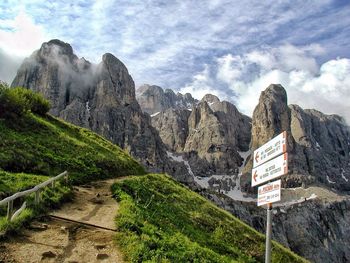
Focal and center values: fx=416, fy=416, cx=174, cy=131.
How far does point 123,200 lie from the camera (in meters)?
22.9

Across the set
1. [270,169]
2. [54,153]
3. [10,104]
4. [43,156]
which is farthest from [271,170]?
[10,104]

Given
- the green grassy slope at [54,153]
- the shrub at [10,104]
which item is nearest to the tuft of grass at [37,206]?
the green grassy slope at [54,153]

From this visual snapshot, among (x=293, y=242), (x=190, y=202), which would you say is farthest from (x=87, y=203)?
(x=293, y=242)

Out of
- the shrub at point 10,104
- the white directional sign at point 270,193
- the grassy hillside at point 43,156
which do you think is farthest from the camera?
the shrub at point 10,104

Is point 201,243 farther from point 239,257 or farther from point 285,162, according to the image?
point 285,162

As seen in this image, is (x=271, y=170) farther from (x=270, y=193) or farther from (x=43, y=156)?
(x=43, y=156)

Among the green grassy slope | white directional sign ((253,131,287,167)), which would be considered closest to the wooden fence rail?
the green grassy slope

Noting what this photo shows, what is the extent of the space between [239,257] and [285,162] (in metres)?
14.2

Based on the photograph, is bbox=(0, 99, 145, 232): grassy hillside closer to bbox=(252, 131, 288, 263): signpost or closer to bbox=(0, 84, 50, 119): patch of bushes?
bbox=(0, 84, 50, 119): patch of bushes

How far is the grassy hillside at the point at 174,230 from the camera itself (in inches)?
605

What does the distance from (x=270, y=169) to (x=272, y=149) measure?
52cm

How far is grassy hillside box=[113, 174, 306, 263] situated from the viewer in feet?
50.4

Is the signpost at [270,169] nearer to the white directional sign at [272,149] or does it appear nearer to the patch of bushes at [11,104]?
the white directional sign at [272,149]

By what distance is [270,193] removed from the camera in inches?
408
